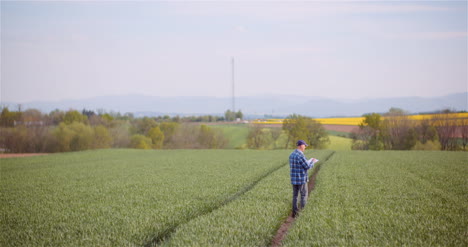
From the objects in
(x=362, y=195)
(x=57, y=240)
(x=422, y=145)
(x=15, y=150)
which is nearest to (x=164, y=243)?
(x=57, y=240)

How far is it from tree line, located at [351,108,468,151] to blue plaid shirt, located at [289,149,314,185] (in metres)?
72.1

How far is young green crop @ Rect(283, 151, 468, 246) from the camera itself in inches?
340

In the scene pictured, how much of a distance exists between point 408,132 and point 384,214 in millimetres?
77230

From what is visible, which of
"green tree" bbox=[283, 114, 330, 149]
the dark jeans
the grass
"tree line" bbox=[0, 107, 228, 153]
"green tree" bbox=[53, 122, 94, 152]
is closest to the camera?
the dark jeans

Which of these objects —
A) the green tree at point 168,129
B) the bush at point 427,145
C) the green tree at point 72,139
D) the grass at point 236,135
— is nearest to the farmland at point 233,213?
the bush at point 427,145

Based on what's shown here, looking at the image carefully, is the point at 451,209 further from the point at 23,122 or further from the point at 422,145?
the point at 23,122

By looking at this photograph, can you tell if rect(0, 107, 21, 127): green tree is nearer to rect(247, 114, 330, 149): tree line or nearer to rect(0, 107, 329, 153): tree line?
rect(0, 107, 329, 153): tree line

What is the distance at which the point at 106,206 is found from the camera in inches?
545

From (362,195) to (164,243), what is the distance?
10.4m

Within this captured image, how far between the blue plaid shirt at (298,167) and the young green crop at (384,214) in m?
1.39

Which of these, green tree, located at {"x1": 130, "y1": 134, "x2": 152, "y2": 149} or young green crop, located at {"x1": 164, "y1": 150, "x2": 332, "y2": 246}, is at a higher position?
young green crop, located at {"x1": 164, "y1": 150, "x2": 332, "y2": 246}

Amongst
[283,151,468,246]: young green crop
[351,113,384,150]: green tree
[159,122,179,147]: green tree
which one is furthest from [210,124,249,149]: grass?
[283,151,468,246]: young green crop

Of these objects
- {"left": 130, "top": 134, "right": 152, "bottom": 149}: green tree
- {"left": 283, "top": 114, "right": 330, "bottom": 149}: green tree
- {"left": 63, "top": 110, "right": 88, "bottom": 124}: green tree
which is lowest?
{"left": 130, "top": 134, "right": 152, "bottom": 149}: green tree

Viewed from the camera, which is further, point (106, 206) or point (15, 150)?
point (15, 150)
